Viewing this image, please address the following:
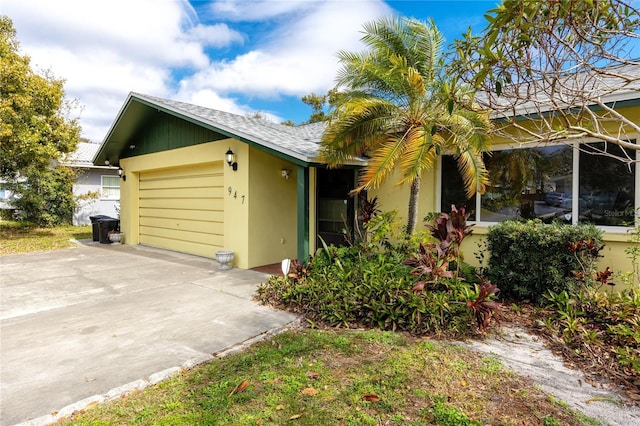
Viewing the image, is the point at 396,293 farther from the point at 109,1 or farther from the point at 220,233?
the point at 109,1

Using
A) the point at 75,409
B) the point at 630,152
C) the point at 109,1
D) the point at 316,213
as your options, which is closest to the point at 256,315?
the point at 75,409

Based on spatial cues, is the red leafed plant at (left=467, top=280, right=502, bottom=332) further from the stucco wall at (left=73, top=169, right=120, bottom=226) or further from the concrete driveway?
the stucco wall at (left=73, top=169, right=120, bottom=226)

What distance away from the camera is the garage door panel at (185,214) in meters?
9.77

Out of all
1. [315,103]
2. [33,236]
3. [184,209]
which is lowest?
[33,236]

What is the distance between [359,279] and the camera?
5.38 meters

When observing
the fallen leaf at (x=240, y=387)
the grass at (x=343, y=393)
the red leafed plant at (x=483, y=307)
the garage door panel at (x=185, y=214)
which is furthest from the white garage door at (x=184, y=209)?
the red leafed plant at (x=483, y=307)

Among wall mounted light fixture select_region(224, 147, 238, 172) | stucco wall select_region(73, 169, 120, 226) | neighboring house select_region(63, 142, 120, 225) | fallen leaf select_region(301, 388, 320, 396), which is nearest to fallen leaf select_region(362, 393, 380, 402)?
fallen leaf select_region(301, 388, 320, 396)

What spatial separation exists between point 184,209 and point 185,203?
0.64 ft

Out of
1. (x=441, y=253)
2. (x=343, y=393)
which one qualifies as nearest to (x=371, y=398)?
(x=343, y=393)

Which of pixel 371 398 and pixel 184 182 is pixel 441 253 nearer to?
pixel 371 398

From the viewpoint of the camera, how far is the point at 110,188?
19.8 metres

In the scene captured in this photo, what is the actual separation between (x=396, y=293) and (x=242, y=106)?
30191 mm

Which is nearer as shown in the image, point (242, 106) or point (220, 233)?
point (220, 233)

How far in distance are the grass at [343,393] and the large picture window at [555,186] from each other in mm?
3760
